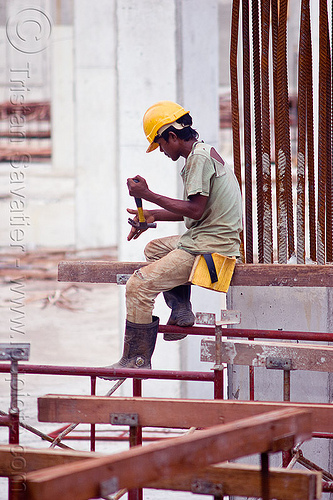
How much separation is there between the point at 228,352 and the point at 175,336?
57 cm

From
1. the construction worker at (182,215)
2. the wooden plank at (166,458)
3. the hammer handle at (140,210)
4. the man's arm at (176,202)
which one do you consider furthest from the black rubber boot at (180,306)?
the wooden plank at (166,458)

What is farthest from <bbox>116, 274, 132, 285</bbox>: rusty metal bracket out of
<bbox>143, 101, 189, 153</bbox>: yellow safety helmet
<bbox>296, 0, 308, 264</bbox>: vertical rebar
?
<bbox>296, 0, 308, 264</bbox>: vertical rebar

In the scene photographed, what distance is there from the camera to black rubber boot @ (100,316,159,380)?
5.21 metres

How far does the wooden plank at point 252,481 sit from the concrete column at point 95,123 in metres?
16.9

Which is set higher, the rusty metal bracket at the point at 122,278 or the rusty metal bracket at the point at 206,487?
the rusty metal bracket at the point at 122,278

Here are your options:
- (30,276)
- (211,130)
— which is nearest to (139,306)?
(211,130)

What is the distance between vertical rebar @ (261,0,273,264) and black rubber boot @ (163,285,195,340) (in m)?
0.73

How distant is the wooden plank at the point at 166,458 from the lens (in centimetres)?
264

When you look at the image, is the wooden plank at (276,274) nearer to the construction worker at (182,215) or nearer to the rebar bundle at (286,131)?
the construction worker at (182,215)

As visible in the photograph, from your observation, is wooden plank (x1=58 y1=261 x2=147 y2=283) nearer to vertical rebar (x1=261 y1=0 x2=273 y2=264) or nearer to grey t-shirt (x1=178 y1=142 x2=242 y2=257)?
grey t-shirt (x1=178 y1=142 x2=242 y2=257)

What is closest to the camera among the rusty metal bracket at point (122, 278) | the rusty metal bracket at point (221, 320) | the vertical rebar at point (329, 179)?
the rusty metal bracket at point (221, 320)

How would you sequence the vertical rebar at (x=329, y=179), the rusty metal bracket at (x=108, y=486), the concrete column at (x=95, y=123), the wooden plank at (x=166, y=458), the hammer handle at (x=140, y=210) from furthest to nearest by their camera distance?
the concrete column at (x=95, y=123)
the vertical rebar at (x=329, y=179)
the hammer handle at (x=140, y=210)
the rusty metal bracket at (x=108, y=486)
the wooden plank at (x=166, y=458)

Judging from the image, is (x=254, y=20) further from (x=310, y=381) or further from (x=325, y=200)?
(x=310, y=381)

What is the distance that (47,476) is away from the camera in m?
2.61
